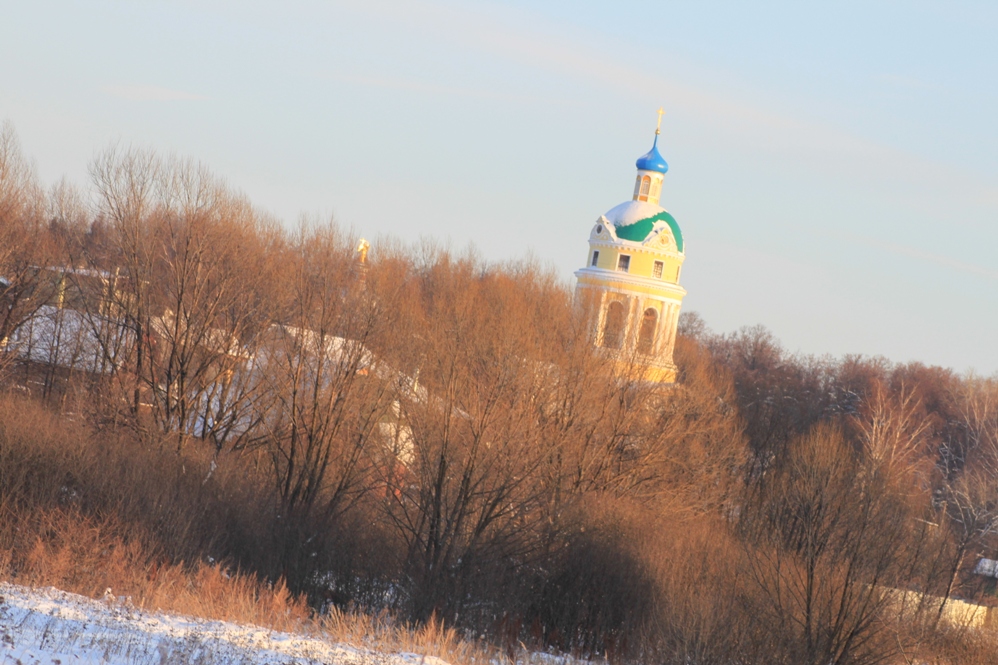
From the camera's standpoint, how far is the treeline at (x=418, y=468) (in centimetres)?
2083

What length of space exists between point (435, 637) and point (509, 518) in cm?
670

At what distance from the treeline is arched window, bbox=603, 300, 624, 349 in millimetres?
799

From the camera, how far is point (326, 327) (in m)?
25.1

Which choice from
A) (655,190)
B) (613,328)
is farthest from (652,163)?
(613,328)

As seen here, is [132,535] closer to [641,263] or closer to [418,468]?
[418,468]

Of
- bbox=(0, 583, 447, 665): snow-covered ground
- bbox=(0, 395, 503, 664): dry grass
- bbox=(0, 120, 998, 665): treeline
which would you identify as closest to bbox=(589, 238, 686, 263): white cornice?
bbox=(0, 120, 998, 665): treeline

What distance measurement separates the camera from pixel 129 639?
427 inches

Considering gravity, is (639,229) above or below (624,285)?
above

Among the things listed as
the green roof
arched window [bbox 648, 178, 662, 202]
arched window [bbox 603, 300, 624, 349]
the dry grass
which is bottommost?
the dry grass

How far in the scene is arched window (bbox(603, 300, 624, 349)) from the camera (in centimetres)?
3344

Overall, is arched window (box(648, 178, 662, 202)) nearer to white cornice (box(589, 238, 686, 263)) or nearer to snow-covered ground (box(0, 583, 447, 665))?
white cornice (box(589, 238, 686, 263))

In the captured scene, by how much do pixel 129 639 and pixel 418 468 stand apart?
39.2 feet

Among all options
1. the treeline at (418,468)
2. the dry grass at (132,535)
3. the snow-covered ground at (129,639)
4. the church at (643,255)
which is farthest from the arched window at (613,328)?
the snow-covered ground at (129,639)

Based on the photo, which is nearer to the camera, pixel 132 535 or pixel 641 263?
pixel 132 535
